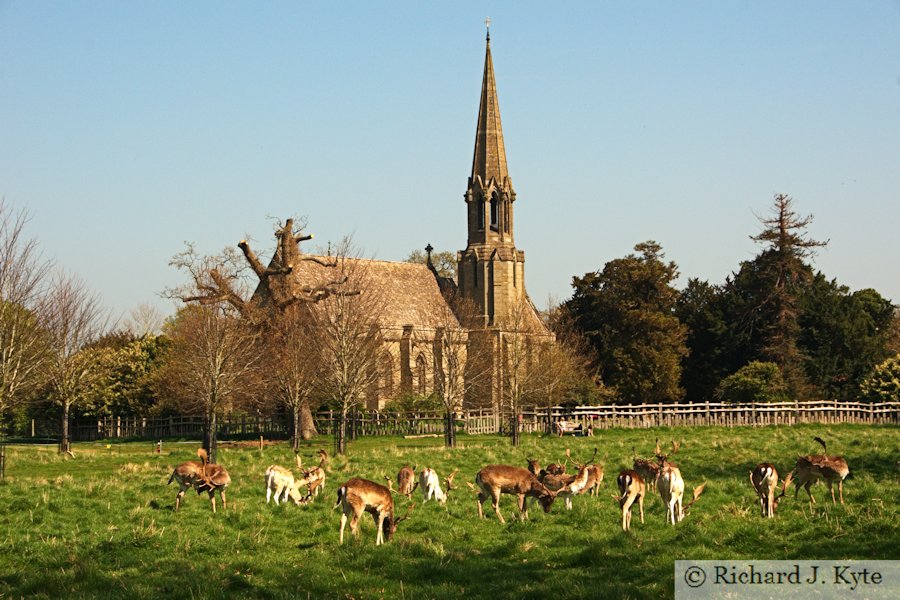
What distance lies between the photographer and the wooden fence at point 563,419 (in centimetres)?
5391

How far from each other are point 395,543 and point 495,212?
69.8 meters

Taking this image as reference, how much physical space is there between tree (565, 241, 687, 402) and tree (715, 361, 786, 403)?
23.8ft

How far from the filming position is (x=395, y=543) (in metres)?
17.2

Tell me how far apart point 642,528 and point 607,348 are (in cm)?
5682

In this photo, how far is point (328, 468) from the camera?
29.5 m

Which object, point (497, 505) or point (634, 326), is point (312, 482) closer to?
point (497, 505)

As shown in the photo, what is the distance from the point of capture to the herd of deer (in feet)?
59.5

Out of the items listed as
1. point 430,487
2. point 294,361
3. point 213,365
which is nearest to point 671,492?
point 430,487

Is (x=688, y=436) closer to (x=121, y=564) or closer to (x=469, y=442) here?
(x=469, y=442)

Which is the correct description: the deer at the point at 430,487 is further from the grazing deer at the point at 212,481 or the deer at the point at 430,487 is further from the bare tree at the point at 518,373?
the bare tree at the point at 518,373

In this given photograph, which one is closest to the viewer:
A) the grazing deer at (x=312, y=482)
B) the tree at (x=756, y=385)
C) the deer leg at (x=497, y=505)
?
the deer leg at (x=497, y=505)

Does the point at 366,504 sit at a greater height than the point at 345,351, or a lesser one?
lesser

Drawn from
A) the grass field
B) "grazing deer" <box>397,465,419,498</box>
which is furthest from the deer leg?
"grazing deer" <box>397,465,419,498</box>

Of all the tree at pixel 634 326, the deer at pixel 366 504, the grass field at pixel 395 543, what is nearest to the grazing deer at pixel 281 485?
the grass field at pixel 395 543
